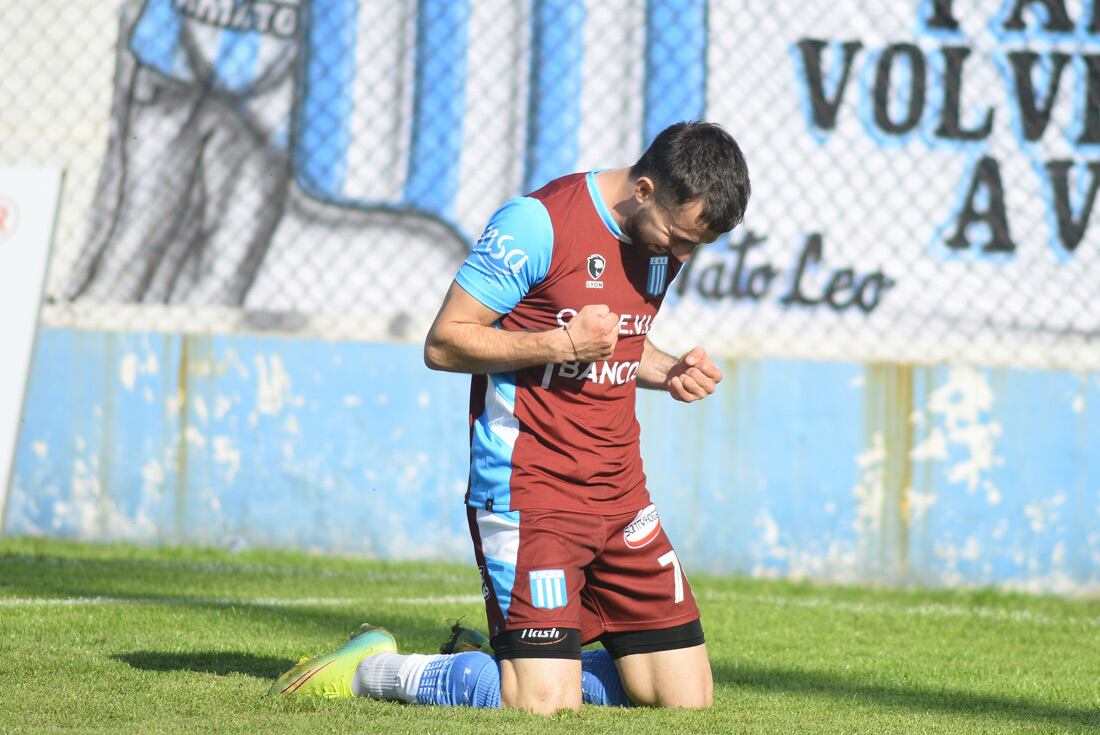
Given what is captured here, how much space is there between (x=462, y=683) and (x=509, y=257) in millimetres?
1154

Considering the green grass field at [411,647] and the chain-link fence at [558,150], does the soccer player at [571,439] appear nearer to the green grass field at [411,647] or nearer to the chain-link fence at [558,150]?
the green grass field at [411,647]

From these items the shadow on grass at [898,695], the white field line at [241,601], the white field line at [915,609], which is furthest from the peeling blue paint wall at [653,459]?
the shadow on grass at [898,695]

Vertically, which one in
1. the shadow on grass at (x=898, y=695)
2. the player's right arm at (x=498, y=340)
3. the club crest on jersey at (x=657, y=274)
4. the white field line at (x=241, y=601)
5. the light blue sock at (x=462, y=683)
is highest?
the club crest on jersey at (x=657, y=274)

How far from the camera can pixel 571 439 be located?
13.6ft

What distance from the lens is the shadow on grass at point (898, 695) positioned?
4152 mm

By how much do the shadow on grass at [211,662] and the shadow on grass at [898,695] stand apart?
4.55 feet

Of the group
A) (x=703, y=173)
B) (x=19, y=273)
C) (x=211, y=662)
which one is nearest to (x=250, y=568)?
(x=19, y=273)

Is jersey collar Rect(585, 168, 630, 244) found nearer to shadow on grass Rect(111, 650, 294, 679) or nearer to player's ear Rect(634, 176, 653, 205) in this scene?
player's ear Rect(634, 176, 653, 205)

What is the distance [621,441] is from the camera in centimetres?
425

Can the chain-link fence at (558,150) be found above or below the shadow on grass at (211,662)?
above

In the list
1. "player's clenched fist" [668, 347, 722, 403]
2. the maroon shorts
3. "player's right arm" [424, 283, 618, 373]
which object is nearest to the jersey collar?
"player's right arm" [424, 283, 618, 373]

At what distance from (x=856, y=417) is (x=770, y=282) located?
1010 mm

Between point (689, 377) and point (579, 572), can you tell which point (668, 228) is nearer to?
point (689, 377)

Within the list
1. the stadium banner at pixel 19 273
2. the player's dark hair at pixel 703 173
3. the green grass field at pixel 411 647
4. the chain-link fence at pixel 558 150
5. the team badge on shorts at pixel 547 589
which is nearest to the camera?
the green grass field at pixel 411 647
